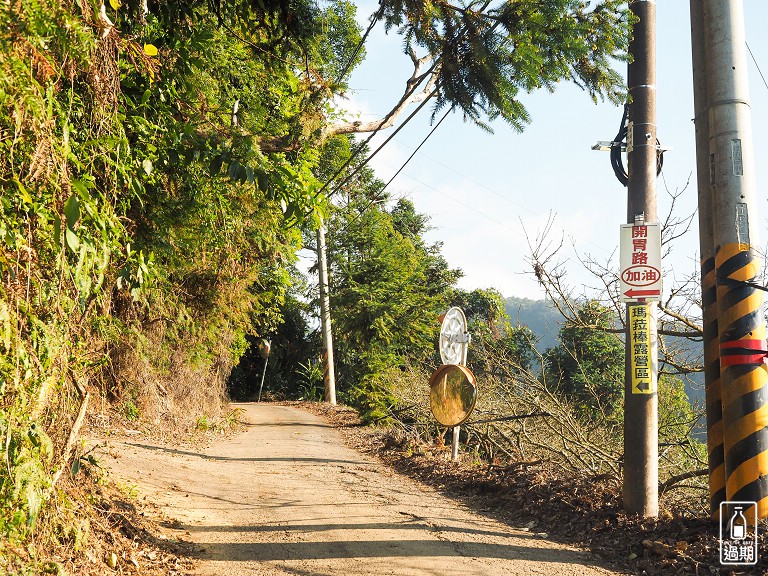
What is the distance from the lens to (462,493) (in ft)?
30.9

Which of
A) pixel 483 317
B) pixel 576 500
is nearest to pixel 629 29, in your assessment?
pixel 576 500

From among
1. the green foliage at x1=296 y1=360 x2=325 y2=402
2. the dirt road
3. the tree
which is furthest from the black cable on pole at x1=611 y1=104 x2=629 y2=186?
the green foliage at x1=296 y1=360 x2=325 y2=402

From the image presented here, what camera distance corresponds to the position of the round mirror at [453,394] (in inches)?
326

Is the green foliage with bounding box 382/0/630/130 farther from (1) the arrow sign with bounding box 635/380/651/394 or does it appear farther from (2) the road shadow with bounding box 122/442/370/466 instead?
(2) the road shadow with bounding box 122/442/370/466

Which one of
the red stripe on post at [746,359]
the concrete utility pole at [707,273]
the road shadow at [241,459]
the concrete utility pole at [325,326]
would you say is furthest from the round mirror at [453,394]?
the concrete utility pole at [325,326]

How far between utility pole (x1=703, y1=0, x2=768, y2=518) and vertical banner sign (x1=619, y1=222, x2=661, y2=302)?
761 mm

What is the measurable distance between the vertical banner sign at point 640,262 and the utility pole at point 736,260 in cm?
76

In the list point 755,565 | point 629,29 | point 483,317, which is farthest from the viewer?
point 483,317

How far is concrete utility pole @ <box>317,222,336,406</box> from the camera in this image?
30766 mm

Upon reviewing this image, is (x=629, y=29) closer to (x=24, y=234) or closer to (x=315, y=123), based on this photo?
(x=315, y=123)

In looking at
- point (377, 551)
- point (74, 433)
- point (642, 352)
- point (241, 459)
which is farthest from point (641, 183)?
point (241, 459)

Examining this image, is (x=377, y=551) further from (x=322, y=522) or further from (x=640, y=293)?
(x=640, y=293)

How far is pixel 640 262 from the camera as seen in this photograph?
22.5 ft

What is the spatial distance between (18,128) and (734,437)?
18.8 ft
